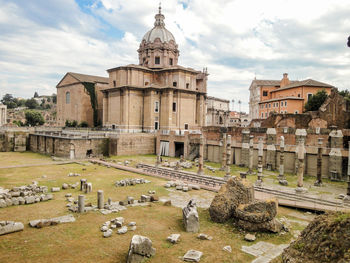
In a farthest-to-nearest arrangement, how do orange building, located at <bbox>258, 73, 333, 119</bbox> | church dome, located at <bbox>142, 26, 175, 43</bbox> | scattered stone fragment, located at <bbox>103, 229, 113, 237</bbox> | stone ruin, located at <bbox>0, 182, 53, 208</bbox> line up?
church dome, located at <bbox>142, 26, 175, 43</bbox> < orange building, located at <bbox>258, 73, 333, 119</bbox> < stone ruin, located at <bbox>0, 182, 53, 208</bbox> < scattered stone fragment, located at <bbox>103, 229, 113, 237</bbox>

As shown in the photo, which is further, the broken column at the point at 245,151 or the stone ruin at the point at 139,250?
the broken column at the point at 245,151

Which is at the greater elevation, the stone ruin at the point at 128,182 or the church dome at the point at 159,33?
the church dome at the point at 159,33

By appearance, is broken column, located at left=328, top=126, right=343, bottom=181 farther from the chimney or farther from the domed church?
the chimney

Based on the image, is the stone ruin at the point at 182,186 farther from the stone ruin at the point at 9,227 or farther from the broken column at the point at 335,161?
the broken column at the point at 335,161

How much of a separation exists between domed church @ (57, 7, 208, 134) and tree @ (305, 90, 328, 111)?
18.6 m

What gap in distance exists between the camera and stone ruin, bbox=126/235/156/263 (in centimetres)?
879

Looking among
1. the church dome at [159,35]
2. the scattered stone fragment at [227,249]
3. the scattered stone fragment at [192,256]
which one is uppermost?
the church dome at [159,35]

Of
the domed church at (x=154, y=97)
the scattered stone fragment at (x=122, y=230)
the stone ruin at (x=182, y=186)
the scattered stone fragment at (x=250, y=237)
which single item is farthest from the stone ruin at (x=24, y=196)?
the domed church at (x=154, y=97)

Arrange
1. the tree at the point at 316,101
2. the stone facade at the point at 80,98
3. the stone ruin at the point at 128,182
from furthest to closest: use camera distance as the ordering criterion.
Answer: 1. the stone facade at the point at 80,98
2. the tree at the point at 316,101
3. the stone ruin at the point at 128,182

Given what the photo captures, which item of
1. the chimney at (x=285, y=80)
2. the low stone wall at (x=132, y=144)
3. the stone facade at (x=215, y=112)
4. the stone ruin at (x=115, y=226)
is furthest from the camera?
the stone facade at (x=215, y=112)

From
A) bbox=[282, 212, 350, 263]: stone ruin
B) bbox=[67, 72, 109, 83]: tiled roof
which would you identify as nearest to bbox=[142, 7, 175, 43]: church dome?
bbox=[67, 72, 109, 83]: tiled roof

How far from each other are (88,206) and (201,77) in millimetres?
44477

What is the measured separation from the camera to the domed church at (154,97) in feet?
142

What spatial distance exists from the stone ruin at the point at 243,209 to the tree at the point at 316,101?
3683 cm
